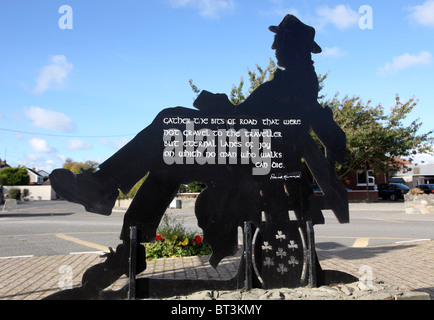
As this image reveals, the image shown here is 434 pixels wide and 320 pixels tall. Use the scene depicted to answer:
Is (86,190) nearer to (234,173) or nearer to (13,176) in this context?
(234,173)

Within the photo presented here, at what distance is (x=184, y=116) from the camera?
454 centimetres

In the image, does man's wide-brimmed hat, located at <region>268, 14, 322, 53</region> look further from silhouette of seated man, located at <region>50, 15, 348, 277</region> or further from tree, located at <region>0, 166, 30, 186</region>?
tree, located at <region>0, 166, 30, 186</region>

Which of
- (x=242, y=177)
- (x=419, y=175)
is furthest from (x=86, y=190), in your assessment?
(x=419, y=175)

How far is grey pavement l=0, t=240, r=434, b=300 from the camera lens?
4852 millimetres

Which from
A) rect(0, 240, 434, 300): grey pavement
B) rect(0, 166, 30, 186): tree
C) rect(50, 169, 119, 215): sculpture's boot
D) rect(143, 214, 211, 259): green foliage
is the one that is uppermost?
rect(0, 166, 30, 186): tree

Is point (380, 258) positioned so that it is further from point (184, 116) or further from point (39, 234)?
point (39, 234)

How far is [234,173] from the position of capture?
4.57 metres

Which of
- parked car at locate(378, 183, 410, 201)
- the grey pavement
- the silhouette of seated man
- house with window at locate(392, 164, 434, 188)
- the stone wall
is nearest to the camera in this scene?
the silhouette of seated man

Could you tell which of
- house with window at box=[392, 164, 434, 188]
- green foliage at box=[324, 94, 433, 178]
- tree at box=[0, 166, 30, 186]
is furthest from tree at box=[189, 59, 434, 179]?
tree at box=[0, 166, 30, 186]

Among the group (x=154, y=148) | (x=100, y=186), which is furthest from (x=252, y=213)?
(x=100, y=186)

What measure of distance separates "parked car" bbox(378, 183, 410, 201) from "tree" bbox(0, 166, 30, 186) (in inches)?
2280

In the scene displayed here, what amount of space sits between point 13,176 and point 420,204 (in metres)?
62.5
